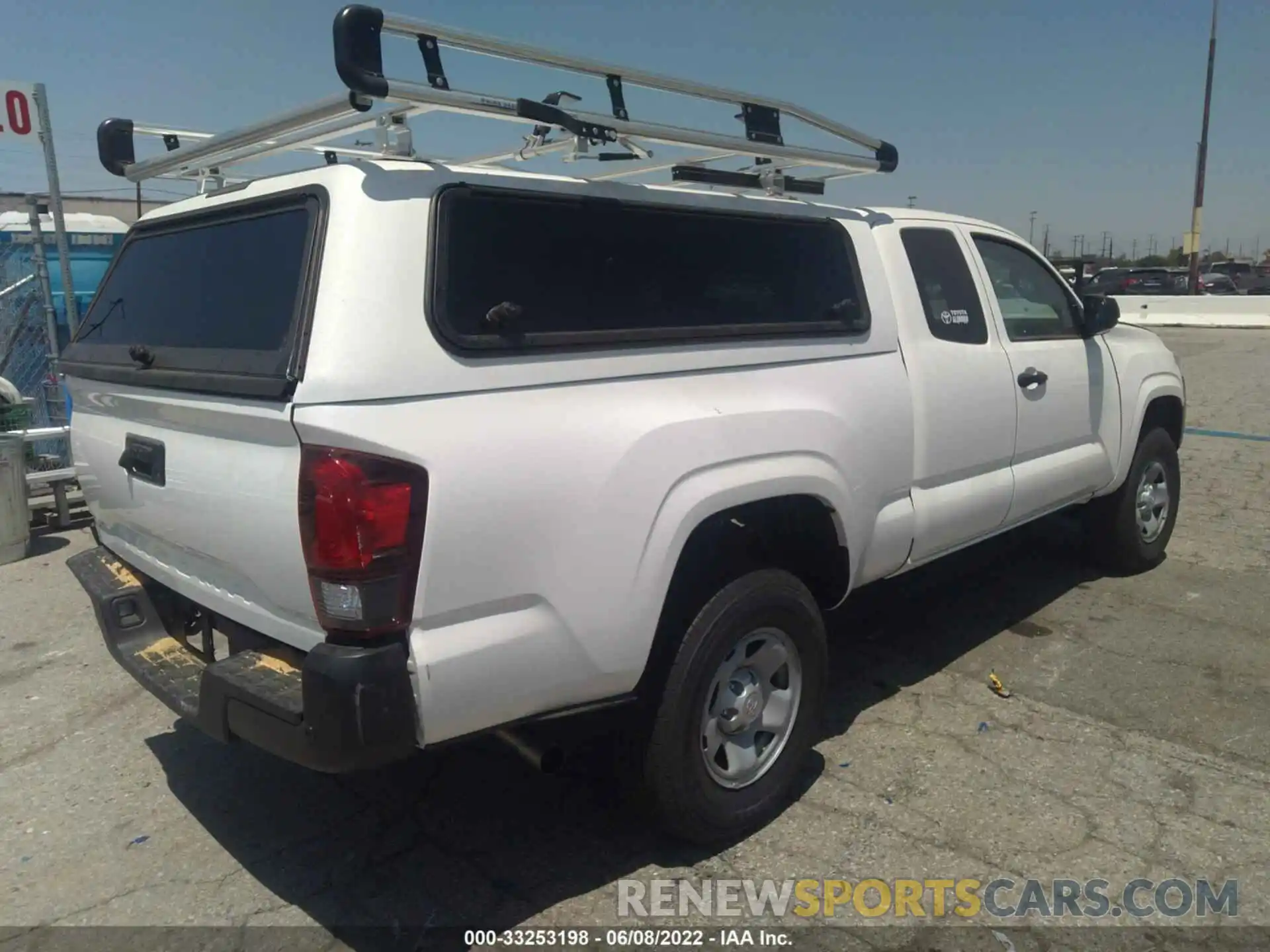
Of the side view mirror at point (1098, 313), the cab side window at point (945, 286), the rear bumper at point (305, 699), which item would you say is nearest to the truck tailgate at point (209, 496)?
the rear bumper at point (305, 699)

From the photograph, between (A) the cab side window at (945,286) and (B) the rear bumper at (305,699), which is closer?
(B) the rear bumper at (305,699)

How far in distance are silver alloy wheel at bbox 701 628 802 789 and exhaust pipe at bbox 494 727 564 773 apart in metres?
0.47

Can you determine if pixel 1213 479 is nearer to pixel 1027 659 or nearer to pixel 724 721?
pixel 1027 659

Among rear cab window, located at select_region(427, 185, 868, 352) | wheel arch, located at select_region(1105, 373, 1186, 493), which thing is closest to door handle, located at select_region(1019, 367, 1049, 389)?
wheel arch, located at select_region(1105, 373, 1186, 493)

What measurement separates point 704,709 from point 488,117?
182 centimetres

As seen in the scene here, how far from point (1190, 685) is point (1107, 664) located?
34 cm

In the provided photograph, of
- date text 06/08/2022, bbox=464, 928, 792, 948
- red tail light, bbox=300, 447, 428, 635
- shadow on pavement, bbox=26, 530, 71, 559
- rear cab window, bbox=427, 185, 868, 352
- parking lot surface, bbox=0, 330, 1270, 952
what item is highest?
rear cab window, bbox=427, 185, 868, 352

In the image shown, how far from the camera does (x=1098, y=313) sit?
4.91 metres

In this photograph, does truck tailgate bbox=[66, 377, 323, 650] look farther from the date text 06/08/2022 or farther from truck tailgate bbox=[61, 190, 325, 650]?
the date text 06/08/2022

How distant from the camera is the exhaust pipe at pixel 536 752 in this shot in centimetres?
271

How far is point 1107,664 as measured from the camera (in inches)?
175

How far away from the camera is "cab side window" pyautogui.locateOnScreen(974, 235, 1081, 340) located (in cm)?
451

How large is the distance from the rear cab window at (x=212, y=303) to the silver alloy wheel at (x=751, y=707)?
159cm

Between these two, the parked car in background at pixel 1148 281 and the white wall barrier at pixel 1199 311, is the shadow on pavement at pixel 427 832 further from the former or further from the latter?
the parked car in background at pixel 1148 281
